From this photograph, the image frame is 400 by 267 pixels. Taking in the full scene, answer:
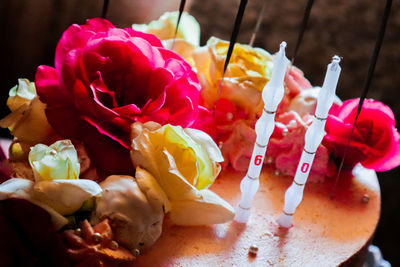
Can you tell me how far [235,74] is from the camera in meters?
0.81

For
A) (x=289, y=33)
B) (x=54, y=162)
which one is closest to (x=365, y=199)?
(x=54, y=162)

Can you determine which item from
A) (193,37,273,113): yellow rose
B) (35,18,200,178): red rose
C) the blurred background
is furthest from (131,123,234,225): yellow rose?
the blurred background

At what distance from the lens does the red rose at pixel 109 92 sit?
63 cm

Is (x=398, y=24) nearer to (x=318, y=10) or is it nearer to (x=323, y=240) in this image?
(x=318, y=10)

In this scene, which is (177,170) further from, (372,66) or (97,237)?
(372,66)

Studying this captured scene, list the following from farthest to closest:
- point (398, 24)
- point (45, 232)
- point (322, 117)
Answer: point (398, 24), point (322, 117), point (45, 232)

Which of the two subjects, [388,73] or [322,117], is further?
[388,73]

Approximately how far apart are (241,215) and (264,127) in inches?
4.9

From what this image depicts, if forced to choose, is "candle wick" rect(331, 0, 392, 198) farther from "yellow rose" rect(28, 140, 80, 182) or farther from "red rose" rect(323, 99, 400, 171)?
"yellow rose" rect(28, 140, 80, 182)

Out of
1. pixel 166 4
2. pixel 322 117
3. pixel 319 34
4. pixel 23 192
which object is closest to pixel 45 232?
pixel 23 192

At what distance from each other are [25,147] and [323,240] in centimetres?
36

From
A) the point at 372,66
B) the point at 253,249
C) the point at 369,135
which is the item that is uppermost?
the point at 372,66

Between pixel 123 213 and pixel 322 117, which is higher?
pixel 322 117

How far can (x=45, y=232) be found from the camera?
55cm
